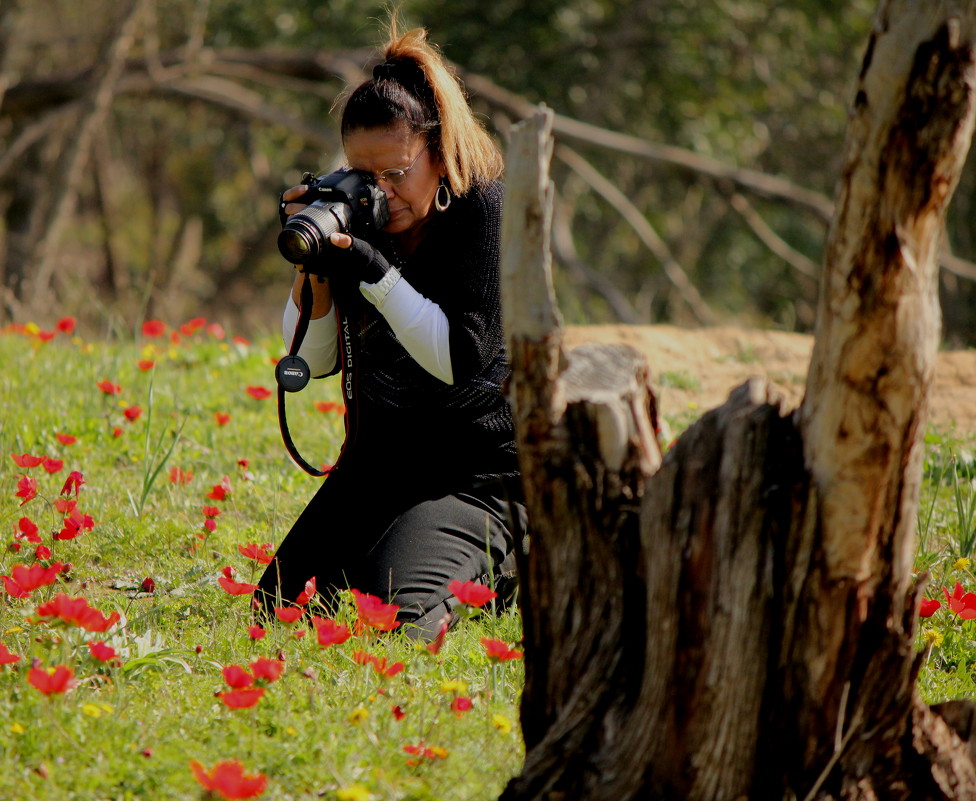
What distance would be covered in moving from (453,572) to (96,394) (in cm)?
231

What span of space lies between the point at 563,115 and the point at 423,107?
26.1 feet

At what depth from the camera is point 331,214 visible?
8.07ft

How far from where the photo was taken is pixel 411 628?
8.46 ft

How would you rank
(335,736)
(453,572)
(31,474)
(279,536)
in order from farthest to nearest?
(31,474) → (279,536) → (453,572) → (335,736)

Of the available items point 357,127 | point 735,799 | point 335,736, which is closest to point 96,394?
point 357,127

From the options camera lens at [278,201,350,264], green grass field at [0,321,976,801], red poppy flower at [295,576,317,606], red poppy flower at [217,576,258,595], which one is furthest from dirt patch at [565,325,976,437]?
red poppy flower at [217,576,258,595]

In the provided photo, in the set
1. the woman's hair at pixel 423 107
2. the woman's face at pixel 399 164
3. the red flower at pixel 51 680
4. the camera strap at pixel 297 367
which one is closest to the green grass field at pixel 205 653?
the red flower at pixel 51 680

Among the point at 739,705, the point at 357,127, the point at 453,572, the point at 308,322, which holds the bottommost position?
the point at 453,572

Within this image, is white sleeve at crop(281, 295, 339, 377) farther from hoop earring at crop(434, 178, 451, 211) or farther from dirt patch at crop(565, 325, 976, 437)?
dirt patch at crop(565, 325, 976, 437)

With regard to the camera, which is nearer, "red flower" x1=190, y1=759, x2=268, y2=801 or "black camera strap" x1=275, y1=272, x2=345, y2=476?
"red flower" x1=190, y1=759, x2=268, y2=801

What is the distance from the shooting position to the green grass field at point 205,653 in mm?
1783

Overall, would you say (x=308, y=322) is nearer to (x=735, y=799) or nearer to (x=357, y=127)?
(x=357, y=127)

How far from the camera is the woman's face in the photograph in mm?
2668

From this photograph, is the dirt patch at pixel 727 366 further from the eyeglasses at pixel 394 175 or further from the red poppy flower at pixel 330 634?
the red poppy flower at pixel 330 634
